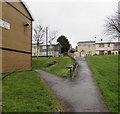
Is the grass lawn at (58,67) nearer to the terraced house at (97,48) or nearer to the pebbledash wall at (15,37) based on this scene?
the pebbledash wall at (15,37)

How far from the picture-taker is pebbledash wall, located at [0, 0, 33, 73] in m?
12.2

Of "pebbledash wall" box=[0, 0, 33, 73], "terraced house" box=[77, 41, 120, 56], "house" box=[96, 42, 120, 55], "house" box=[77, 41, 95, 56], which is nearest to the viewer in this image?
"pebbledash wall" box=[0, 0, 33, 73]

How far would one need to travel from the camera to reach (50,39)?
45094 mm

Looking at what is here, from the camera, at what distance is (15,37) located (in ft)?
46.9

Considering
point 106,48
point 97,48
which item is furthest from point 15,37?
point 106,48

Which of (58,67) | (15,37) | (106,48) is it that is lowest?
(58,67)

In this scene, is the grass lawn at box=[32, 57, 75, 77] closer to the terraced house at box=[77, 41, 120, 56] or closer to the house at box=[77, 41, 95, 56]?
the house at box=[77, 41, 95, 56]

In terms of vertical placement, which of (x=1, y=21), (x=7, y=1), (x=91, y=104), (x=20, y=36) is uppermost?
→ (x=7, y=1)

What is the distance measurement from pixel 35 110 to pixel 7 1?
13.2 meters

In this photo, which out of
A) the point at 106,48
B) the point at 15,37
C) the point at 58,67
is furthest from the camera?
the point at 106,48

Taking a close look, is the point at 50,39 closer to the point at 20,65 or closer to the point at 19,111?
the point at 20,65

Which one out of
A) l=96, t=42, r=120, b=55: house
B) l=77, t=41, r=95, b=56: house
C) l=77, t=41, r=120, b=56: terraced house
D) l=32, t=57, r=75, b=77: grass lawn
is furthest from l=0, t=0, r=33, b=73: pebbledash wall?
l=96, t=42, r=120, b=55: house

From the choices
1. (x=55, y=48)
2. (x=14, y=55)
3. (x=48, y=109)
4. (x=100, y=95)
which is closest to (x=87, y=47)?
(x=55, y=48)

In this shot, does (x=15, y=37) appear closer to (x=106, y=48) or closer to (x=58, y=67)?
(x=58, y=67)
